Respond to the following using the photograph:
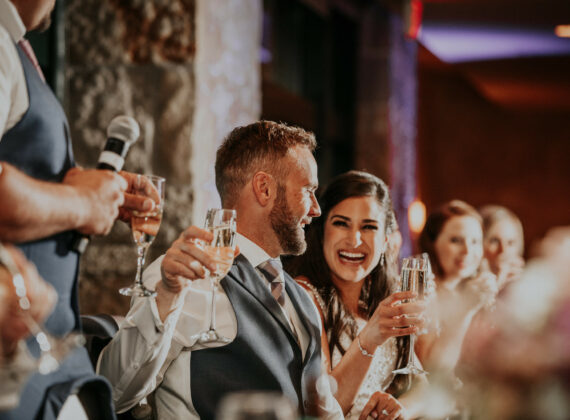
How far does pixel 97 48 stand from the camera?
3.15 metres

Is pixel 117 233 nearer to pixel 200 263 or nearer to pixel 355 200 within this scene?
pixel 355 200

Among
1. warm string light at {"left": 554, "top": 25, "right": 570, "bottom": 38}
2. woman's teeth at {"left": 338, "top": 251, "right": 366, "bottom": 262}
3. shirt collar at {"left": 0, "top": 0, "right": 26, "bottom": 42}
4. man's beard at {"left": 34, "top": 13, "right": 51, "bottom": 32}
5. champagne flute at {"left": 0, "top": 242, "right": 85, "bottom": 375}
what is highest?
warm string light at {"left": 554, "top": 25, "right": 570, "bottom": 38}

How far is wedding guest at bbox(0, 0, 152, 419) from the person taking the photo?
1105 millimetres

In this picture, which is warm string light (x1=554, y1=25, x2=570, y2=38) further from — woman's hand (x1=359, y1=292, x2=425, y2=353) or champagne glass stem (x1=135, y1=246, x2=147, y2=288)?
champagne glass stem (x1=135, y1=246, x2=147, y2=288)

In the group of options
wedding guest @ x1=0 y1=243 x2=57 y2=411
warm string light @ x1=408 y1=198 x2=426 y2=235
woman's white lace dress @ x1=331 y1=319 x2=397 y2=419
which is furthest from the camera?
warm string light @ x1=408 y1=198 x2=426 y2=235

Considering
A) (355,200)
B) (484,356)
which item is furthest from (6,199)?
(355,200)

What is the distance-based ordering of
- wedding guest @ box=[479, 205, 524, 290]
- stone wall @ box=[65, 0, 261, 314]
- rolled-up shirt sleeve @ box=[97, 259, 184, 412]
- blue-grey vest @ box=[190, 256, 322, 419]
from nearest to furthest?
rolled-up shirt sleeve @ box=[97, 259, 184, 412] → blue-grey vest @ box=[190, 256, 322, 419] → stone wall @ box=[65, 0, 261, 314] → wedding guest @ box=[479, 205, 524, 290]

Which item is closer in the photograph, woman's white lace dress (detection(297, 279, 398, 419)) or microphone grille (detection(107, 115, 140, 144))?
microphone grille (detection(107, 115, 140, 144))

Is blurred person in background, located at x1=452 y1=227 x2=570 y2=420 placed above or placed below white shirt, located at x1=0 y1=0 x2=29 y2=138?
below

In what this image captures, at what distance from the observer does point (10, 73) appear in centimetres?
114

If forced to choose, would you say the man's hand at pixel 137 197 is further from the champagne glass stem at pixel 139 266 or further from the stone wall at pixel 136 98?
the stone wall at pixel 136 98

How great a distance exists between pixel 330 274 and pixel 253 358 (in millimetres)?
891

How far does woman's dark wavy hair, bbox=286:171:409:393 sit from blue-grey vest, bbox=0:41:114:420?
4.17 feet

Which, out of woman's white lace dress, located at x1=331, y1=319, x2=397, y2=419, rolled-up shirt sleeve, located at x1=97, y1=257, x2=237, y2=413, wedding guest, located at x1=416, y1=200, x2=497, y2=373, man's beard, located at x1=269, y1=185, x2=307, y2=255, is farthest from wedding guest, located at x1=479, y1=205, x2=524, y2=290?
rolled-up shirt sleeve, located at x1=97, y1=257, x2=237, y2=413
